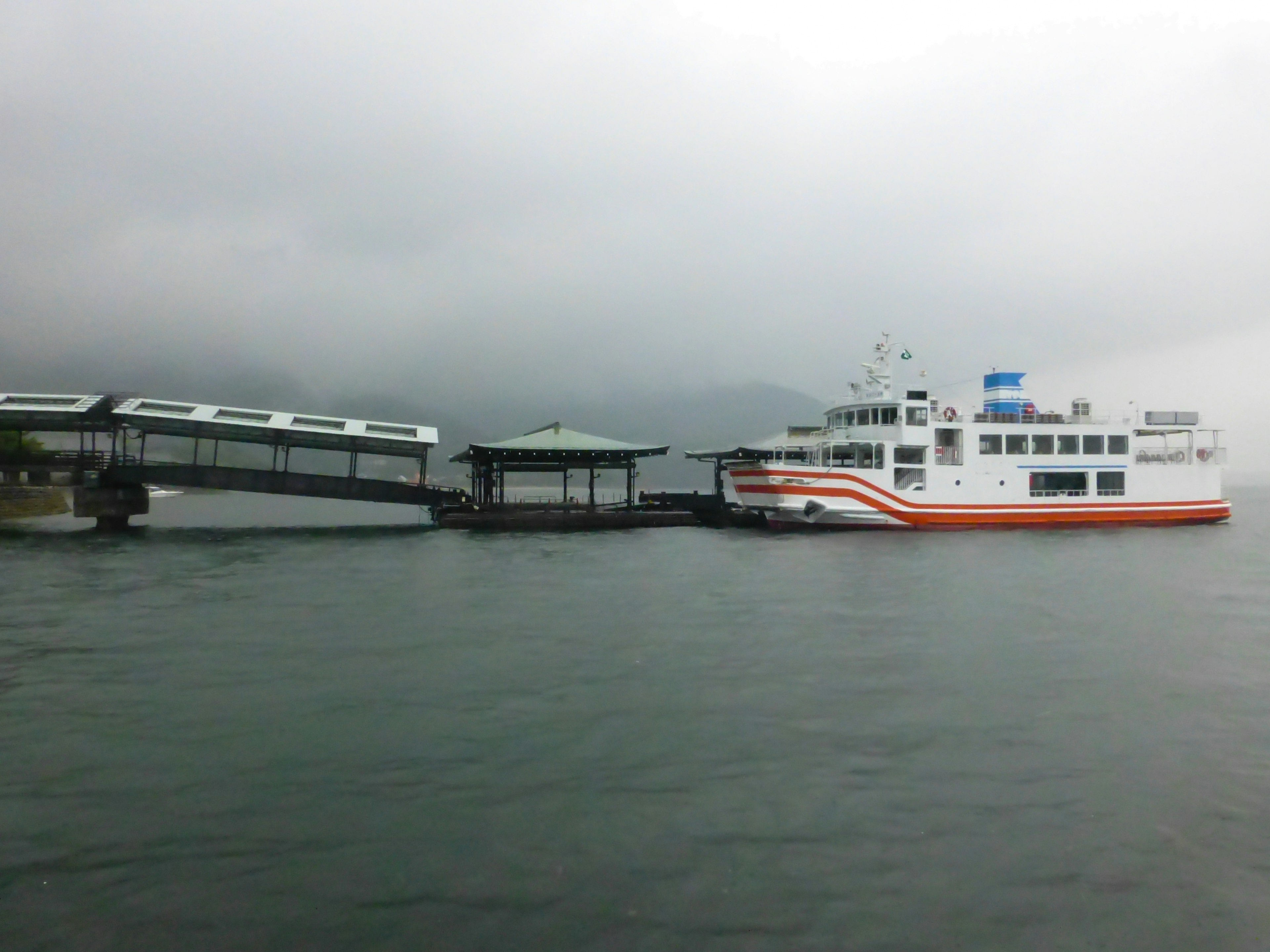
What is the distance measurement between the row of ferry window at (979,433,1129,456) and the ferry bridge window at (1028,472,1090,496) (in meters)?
1.21

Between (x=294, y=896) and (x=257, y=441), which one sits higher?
(x=257, y=441)

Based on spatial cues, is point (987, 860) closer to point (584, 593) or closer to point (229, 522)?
point (584, 593)

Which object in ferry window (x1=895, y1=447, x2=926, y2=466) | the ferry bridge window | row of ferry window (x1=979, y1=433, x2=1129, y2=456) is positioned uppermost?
row of ferry window (x1=979, y1=433, x2=1129, y2=456)

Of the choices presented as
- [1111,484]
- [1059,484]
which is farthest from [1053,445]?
[1111,484]

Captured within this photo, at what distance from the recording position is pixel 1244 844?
804cm

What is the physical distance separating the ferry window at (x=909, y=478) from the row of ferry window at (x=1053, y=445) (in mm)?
4139

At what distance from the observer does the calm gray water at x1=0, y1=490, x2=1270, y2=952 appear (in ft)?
21.6

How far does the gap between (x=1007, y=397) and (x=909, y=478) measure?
996 centimetres

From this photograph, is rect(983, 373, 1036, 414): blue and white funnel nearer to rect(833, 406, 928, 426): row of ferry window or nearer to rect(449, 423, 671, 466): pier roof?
rect(833, 406, 928, 426): row of ferry window

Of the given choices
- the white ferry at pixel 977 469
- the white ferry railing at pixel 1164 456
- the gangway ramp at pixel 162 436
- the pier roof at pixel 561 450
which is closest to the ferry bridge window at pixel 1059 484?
the white ferry at pixel 977 469

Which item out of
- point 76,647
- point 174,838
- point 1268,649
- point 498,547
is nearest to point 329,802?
point 174,838

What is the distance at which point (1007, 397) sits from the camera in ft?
166

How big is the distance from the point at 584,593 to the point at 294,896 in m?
17.0

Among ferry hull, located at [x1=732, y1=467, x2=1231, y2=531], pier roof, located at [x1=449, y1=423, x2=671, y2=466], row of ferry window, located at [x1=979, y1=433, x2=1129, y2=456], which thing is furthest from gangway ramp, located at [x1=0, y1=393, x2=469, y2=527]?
row of ferry window, located at [x1=979, y1=433, x2=1129, y2=456]
